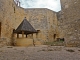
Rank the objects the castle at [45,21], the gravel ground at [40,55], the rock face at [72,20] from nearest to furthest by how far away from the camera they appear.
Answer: the gravel ground at [40,55] → the rock face at [72,20] → the castle at [45,21]

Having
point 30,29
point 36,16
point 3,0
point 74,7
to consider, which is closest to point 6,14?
point 3,0

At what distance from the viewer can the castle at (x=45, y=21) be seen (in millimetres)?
7242

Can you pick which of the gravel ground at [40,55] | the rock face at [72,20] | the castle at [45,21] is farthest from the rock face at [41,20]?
the gravel ground at [40,55]

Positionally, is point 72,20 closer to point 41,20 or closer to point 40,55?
point 40,55

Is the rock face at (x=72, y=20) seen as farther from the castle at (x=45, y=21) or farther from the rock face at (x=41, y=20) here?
the rock face at (x=41, y=20)

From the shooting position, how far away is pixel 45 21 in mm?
20188

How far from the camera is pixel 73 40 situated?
7.04m

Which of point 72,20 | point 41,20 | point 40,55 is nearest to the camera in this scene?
point 40,55

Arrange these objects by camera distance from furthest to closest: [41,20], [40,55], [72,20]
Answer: [41,20], [72,20], [40,55]

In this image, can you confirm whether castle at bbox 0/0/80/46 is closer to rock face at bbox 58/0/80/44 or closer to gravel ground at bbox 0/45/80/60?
rock face at bbox 58/0/80/44

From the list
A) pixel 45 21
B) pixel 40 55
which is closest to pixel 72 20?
pixel 40 55

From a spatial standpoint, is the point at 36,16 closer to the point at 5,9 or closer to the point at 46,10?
the point at 46,10

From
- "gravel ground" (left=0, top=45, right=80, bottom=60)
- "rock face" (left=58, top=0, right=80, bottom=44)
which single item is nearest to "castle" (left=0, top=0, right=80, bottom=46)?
"rock face" (left=58, top=0, right=80, bottom=44)

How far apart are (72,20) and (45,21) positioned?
42.2 ft
